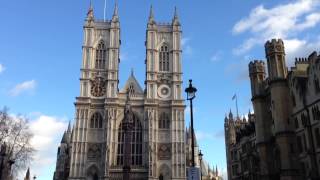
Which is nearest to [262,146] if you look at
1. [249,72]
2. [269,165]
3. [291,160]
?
[269,165]

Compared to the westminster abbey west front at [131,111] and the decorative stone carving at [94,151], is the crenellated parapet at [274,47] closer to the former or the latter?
the westminster abbey west front at [131,111]

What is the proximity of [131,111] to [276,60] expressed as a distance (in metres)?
31.2

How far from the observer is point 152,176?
62125mm

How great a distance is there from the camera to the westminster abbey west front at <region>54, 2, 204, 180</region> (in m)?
63.5

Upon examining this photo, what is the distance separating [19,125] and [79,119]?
79.8ft

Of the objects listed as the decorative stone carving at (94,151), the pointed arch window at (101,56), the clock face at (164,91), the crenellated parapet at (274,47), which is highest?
the pointed arch window at (101,56)

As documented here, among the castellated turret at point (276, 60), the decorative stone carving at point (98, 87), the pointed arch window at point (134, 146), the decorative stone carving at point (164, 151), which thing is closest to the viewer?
the castellated turret at point (276, 60)

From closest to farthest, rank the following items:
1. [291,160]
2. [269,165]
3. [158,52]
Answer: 1. [291,160]
2. [269,165]
3. [158,52]

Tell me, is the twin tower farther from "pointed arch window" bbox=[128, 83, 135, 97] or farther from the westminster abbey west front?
"pointed arch window" bbox=[128, 83, 135, 97]

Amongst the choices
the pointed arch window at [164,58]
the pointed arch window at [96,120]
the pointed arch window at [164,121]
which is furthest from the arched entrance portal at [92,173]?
the pointed arch window at [164,58]

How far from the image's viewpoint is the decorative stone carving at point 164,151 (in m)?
65.2

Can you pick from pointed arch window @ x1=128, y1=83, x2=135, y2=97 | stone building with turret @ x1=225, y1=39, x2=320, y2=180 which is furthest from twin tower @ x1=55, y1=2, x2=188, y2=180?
stone building with turret @ x1=225, y1=39, x2=320, y2=180

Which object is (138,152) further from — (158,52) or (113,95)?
Result: (158,52)

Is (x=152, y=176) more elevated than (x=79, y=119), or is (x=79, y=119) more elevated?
(x=79, y=119)
